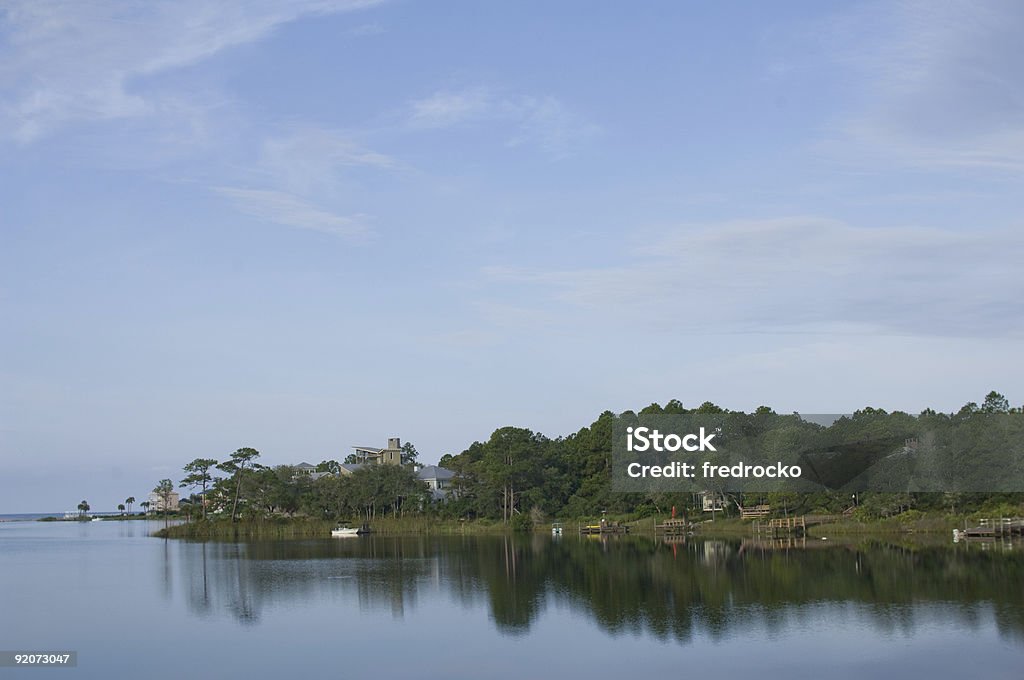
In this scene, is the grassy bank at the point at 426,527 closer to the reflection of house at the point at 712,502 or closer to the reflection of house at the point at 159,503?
the reflection of house at the point at 712,502

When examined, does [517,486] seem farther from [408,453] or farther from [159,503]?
[159,503]

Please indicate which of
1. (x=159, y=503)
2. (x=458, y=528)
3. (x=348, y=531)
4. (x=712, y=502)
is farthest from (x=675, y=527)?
(x=159, y=503)

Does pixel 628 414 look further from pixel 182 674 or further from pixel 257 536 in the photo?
pixel 182 674

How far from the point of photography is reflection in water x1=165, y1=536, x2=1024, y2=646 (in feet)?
97.3

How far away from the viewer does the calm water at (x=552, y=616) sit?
955 inches

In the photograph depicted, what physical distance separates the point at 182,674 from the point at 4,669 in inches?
201

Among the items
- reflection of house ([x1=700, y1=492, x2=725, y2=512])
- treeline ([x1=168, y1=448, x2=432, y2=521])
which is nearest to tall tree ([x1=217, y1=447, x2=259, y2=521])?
treeline ([x1=168, y1=448, x2=432, y2=521])

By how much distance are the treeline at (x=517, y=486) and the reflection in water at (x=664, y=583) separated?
38.7 feet

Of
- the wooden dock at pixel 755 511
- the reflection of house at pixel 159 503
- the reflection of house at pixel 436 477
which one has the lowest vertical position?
Answer: the reflection of house at pixel 159 503

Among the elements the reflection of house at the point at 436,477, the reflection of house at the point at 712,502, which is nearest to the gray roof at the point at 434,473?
the reflection of house at the point at 436,477

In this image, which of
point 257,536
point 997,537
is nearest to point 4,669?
point 997,537

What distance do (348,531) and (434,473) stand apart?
2455cm

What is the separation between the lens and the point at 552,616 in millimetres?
32094

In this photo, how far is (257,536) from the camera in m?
88.6
